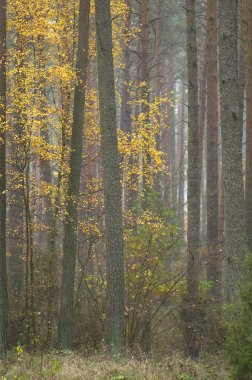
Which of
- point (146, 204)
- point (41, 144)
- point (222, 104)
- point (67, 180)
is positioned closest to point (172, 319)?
point (146, 204)

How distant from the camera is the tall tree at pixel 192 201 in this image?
43.6 feet

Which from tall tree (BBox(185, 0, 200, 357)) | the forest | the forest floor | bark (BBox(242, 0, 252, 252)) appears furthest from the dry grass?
bark (BBox(242, 0, 252, 252))

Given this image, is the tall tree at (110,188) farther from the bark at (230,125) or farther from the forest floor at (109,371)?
the bark at (230,125)

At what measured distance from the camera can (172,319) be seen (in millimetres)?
14695

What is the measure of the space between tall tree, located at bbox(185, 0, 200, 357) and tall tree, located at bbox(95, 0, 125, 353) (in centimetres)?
257

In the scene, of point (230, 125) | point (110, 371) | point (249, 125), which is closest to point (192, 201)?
point (249, 125)

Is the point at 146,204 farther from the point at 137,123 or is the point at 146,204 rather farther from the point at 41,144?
the point at 41,144

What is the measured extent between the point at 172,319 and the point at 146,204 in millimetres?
3081

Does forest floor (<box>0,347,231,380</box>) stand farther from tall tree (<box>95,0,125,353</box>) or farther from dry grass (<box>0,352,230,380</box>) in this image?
tall tree (<box>95,0,125,353</box>)

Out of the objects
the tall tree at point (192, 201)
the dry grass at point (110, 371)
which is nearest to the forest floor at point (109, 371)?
the dry grass at point (110, 371)

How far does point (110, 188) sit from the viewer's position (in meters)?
11.4

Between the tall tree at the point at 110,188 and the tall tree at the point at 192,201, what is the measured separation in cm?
257

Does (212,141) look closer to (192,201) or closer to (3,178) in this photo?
(192,201)

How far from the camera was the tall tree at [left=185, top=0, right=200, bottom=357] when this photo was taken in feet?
43.6
